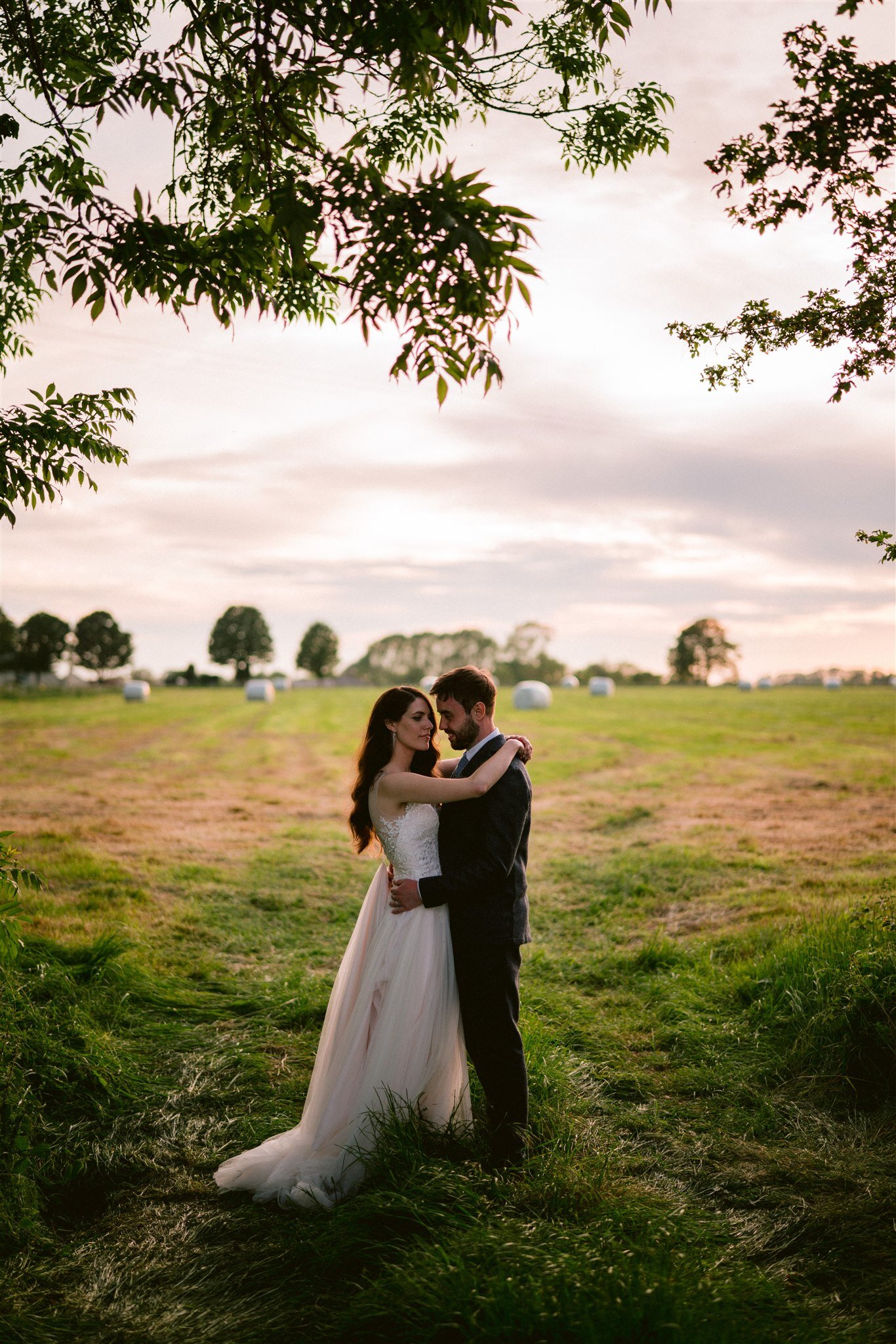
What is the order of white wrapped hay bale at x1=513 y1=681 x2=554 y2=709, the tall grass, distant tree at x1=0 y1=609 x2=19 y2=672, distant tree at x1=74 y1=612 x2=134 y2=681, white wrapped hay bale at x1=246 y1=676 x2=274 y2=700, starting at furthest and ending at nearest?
distant tree at x1=74 y1=612 x2=134 y2=681
distant tree at x1=0 y1=609 x2=19 y2=672
white wrapped hay bale at x1=246 y1=676 x2=274 y2=700
white wrapped hay bale at x1=513 y1=681 x2=554 y2=709
the tall grass

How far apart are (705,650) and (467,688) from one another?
109 metres

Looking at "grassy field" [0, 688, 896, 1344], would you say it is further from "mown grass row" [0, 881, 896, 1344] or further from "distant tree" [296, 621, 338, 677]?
"distant tree" [296, 621, 338, 677]

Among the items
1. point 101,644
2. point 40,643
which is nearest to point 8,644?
point 40,643

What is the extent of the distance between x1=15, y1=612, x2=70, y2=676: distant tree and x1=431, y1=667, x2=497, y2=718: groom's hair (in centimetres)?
9213

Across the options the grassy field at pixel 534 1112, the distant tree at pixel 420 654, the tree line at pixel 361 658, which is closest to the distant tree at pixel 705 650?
the tree line at pixel 361 658

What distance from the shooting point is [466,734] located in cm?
519

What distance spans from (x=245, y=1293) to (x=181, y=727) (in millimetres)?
38163

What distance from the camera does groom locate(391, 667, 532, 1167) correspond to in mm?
5000

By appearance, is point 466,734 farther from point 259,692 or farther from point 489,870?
point 259,692

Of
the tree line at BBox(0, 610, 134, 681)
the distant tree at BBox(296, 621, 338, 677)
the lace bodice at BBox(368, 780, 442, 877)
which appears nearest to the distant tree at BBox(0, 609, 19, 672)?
the tree line at BBox(0, 610, 134, 681)

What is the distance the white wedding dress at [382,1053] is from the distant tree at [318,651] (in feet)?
360

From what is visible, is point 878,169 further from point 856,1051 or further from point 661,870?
point 661,870

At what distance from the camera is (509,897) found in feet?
Answer: 16.6

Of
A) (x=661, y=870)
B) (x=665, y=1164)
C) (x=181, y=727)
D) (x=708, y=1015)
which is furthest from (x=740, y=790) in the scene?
(x=181, y=727)
